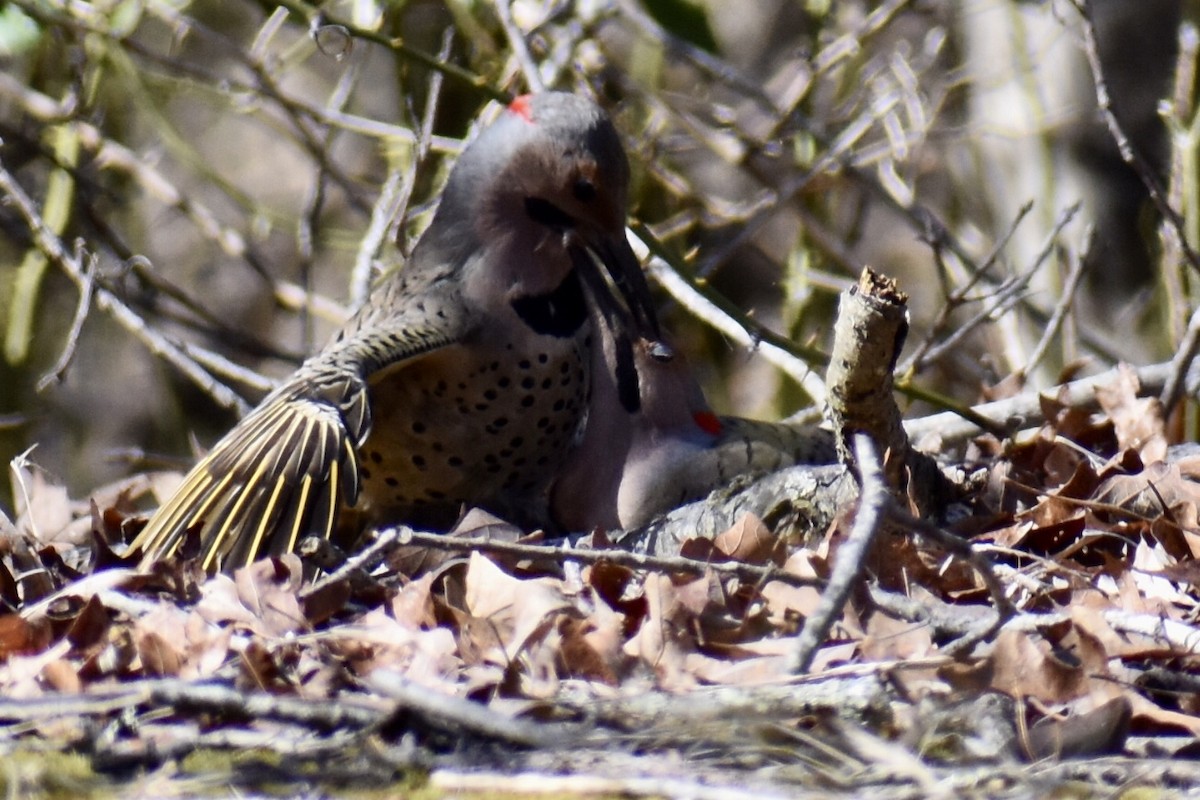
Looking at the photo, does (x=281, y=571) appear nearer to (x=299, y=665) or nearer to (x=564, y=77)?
(x=299, y=665)

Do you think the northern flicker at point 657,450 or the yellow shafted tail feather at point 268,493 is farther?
the northern flicker at point 657,450

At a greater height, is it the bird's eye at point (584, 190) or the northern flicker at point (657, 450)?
the bird's eye at point (584, 190)

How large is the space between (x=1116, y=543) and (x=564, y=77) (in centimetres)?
336

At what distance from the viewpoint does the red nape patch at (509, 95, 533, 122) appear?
14.5 ft

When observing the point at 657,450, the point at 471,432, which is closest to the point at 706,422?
the point at 657,450

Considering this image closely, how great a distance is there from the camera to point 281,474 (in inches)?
145

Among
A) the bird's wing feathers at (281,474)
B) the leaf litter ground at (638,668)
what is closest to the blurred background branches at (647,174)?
the bird's wing feathers at (281,474)

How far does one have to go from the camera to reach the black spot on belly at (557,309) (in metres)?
4.48

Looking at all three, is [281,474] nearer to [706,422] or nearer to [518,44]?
[706,422]

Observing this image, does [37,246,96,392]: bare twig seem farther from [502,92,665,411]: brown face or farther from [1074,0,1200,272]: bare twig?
[1074,0,1200,272]: bare twig

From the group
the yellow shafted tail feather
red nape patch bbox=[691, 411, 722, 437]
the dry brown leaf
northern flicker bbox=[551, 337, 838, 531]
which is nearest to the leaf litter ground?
the yellow shafted tail feather

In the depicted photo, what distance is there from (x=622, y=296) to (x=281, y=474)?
114 cm

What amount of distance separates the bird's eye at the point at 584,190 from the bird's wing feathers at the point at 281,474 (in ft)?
2.23

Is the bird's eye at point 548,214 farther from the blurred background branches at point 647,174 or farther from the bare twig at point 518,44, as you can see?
the bare twig at point 518,44
